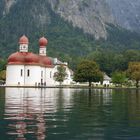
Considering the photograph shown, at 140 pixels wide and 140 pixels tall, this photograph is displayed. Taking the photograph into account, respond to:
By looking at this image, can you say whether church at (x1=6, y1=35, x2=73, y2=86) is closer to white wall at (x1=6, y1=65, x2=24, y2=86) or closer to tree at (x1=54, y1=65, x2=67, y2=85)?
white wall at (x1=6, y1=65, x2=24, y2=86)

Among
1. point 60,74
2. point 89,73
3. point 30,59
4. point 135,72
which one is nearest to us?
point 89,73

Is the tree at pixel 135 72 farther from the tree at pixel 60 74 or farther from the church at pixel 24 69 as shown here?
the church at pixel 24 69

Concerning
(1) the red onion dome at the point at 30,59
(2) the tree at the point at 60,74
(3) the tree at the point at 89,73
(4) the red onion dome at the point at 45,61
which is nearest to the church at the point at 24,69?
(1) the red onion dome at the point at 30,59

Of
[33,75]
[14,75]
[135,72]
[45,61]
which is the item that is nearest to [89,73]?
[135,72]

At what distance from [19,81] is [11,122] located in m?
140

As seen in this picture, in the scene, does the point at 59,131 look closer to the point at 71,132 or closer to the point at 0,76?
the point at 71,132

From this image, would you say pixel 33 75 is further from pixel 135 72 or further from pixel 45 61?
pixel 135 72

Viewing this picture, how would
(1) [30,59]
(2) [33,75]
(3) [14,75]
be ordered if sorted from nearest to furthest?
1. (3) [14,75]
2. (1) [30,59]
3. (2) [33,75]

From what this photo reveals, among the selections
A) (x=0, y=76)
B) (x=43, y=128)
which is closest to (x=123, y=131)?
(x=43, y=128)

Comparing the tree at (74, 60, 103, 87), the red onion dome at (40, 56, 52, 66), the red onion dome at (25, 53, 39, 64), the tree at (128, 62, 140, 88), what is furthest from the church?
the tree at (128, 62, 140, 88)

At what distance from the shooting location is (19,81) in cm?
17325

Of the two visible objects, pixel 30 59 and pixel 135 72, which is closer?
pixel 30 59

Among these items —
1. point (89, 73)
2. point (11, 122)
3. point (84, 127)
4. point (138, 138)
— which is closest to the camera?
point (138, 138)

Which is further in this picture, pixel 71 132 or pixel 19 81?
pixel 19 81
